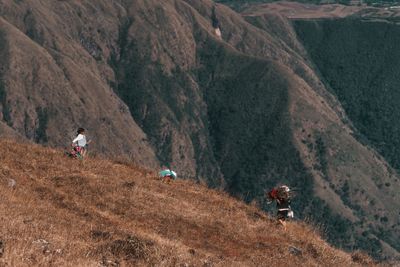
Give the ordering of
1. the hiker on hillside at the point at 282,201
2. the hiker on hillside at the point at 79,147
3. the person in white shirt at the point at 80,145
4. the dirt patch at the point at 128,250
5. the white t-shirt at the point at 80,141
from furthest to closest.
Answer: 1. the white t-shirt at the point at 80,141
2. the person in white shirt at the point at 80,145
3. the hiker on hillside at the point at 79,147
4. the hiker on hillside at the point at 282,201
5. the dirt patch at the point at 128,250

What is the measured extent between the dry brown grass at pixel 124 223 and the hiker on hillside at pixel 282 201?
494mm

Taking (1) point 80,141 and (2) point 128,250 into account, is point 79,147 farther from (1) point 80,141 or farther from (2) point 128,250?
(2) point 128,250

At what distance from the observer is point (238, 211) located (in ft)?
67.7

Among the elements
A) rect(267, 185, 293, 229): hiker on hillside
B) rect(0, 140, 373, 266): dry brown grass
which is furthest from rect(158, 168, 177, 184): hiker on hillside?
rect(267, 185, 293, 229): hiker on hillside

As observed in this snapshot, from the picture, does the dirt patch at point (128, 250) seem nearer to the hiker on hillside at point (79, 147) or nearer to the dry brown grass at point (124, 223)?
the dry brown grass at point (124, 223)

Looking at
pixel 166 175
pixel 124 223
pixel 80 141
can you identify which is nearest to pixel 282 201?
pixel 166 175

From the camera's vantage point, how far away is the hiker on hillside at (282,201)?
20.5 metres

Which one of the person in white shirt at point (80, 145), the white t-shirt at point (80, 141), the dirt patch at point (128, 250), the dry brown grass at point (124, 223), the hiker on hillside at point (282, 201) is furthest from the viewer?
the white t-shirt at point (80, 141)

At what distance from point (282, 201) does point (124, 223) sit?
653 cm

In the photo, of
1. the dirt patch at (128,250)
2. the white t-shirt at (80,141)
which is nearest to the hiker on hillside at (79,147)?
the white t-shirt at (80,141)

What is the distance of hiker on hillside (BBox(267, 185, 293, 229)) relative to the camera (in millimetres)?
20500

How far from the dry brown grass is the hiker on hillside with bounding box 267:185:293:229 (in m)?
0.49

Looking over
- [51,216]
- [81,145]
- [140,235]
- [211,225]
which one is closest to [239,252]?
[211,225]

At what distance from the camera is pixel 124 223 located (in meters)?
16.7
